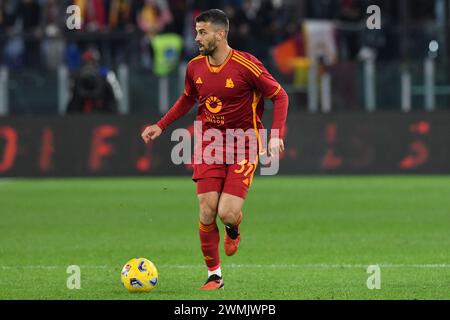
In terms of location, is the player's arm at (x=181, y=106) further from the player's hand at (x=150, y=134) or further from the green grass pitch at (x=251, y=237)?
the green grass pitch at (x=251, y=237)

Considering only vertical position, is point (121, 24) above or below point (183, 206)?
above

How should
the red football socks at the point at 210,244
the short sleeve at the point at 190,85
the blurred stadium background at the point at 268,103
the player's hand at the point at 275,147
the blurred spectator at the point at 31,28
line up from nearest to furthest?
the player's hand at the point at 275,147
the red football socks at the point at 210,244
the short sleeve at the point at 190,85
the blurred stadium background at the point at 268,103
the blurred spectator at the point at 31,28

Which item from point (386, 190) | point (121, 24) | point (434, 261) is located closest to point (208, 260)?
point (434, 261)

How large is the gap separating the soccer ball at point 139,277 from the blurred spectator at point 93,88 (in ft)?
45.7

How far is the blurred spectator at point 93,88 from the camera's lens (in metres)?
24.3

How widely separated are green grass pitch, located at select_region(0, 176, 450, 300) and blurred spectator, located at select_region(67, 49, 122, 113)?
1.29 m

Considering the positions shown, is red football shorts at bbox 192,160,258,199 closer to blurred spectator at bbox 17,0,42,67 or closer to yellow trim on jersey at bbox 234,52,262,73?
yellow trim on jersey at bbox 234,52,262,73

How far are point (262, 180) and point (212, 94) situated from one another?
1346 cm

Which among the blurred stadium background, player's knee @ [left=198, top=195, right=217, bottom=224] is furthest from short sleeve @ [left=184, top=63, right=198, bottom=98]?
the blurred stadium background

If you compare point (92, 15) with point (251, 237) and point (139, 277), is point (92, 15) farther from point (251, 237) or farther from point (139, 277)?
point (139, 277)

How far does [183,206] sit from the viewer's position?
19.4 metres

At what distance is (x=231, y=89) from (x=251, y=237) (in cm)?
462

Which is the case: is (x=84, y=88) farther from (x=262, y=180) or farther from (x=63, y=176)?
(x=262, y=180)

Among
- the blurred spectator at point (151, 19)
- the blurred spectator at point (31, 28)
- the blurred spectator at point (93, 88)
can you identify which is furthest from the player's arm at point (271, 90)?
the blurred spectator at point (31, 28)
